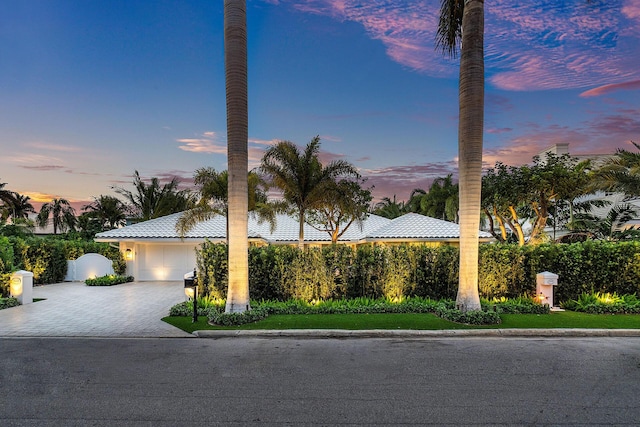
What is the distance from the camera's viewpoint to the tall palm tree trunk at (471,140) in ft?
30.9

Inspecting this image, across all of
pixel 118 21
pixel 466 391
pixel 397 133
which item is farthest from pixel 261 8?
pixel 466 391

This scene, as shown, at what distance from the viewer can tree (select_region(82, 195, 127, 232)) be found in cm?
4009

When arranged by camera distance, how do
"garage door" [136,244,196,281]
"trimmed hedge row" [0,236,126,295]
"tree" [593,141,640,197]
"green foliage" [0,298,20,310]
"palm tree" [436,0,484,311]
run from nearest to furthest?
"palm tree" [436,0,484,311], "green foliage" [0,298,20,310], "tree" [593,141,640,197], "trimmed hedge row" [0,236,126,295], "garage door" [136,244,196,281]

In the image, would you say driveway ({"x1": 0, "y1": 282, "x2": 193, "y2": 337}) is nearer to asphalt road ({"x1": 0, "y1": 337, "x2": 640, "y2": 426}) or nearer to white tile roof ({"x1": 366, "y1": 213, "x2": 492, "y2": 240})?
asphalt road ({"x1": 0, "y1": 337, "x2": 640, "y2": 426})

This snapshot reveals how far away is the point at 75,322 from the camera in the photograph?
32.4 ft

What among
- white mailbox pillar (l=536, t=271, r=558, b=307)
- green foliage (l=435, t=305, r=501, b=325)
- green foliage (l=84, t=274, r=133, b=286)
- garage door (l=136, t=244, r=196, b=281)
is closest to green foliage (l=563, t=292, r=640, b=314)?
white mailbox pillar (l=536, t=271, r=558, b=307)

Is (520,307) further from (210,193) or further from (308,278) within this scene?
(210,193)

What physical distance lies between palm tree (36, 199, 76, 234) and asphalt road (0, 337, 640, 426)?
40.5 metres

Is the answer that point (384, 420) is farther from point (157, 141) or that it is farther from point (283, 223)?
point (283, 223)

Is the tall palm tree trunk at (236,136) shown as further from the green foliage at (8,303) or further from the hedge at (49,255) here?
the hedge at (49,255)

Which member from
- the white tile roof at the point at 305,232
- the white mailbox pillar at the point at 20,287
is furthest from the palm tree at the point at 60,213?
the white mailbox pillar at the point at 20,287

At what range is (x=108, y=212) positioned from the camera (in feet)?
133

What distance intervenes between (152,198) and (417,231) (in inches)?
1092

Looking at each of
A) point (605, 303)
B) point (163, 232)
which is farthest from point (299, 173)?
point (605, 303)
